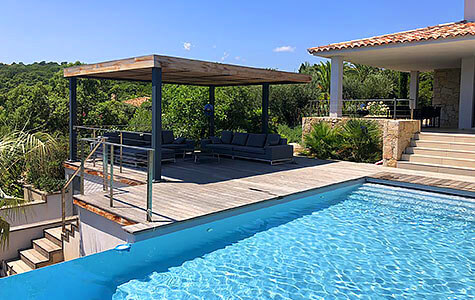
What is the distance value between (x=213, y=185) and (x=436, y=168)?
6.89m

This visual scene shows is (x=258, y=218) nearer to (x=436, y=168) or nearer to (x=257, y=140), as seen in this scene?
(x=257, y=140)

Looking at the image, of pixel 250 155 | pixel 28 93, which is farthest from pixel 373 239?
pixel 28 93

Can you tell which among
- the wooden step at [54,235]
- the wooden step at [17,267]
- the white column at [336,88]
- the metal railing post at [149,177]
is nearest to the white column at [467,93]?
the white column at [336,88]

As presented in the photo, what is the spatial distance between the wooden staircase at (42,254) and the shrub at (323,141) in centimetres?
861

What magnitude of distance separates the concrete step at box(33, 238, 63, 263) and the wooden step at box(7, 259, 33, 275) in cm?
Answer: 50

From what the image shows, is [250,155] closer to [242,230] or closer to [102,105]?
[242,230]

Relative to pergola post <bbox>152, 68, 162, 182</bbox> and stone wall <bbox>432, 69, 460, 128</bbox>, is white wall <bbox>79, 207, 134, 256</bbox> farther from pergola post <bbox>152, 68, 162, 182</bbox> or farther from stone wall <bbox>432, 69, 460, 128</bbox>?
stone wall <bbox>432, 69, 460, 128</bbox>

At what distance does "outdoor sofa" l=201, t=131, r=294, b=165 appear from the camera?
12.6 meters

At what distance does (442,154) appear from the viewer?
12.3 metres

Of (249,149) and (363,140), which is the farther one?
(363,140)

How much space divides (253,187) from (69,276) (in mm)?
4580

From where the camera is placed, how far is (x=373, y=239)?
6.80 metres

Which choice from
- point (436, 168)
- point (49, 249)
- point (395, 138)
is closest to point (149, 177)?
point (49, 249)

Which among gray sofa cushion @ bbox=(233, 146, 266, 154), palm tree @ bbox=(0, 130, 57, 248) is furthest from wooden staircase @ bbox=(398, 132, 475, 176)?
palm tree @ bbox=(0, 130, 57, 248)
